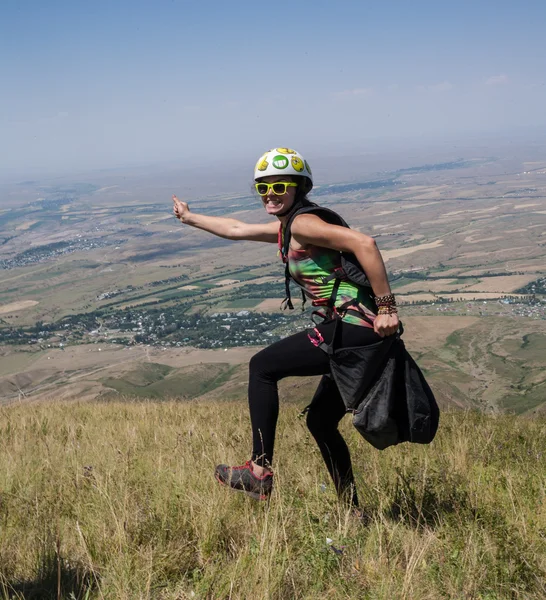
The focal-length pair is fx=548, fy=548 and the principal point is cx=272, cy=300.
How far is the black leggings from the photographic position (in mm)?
3396

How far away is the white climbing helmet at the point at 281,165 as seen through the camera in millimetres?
3412

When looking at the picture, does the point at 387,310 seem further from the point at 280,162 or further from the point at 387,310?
the point at 280,162

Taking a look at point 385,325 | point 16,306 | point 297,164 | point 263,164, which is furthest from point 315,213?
point 16,306

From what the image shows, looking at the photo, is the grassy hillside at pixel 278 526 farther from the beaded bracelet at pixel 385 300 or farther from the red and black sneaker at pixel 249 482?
the beaded bracelet at pixel 385 300

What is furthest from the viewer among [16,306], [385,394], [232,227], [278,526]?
[16,306]

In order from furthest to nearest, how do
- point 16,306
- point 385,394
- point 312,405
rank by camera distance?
1. point 16,306
2. point 312,405
3. point 385,394

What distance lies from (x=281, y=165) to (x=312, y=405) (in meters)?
1.58

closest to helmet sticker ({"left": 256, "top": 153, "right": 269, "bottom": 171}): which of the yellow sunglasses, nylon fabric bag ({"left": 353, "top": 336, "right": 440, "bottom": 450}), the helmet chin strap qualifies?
the yellow sunglasses

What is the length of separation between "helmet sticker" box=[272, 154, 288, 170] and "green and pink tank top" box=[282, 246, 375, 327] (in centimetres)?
52

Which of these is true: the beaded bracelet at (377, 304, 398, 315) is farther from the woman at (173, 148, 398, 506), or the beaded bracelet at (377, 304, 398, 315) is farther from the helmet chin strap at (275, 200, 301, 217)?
the helmet chin strap at (275, 200, 301, 217)

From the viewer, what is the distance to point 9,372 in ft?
268

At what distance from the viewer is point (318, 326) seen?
3.31 m

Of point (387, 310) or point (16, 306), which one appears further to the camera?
point (16, 306)

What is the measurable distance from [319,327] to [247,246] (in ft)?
644
